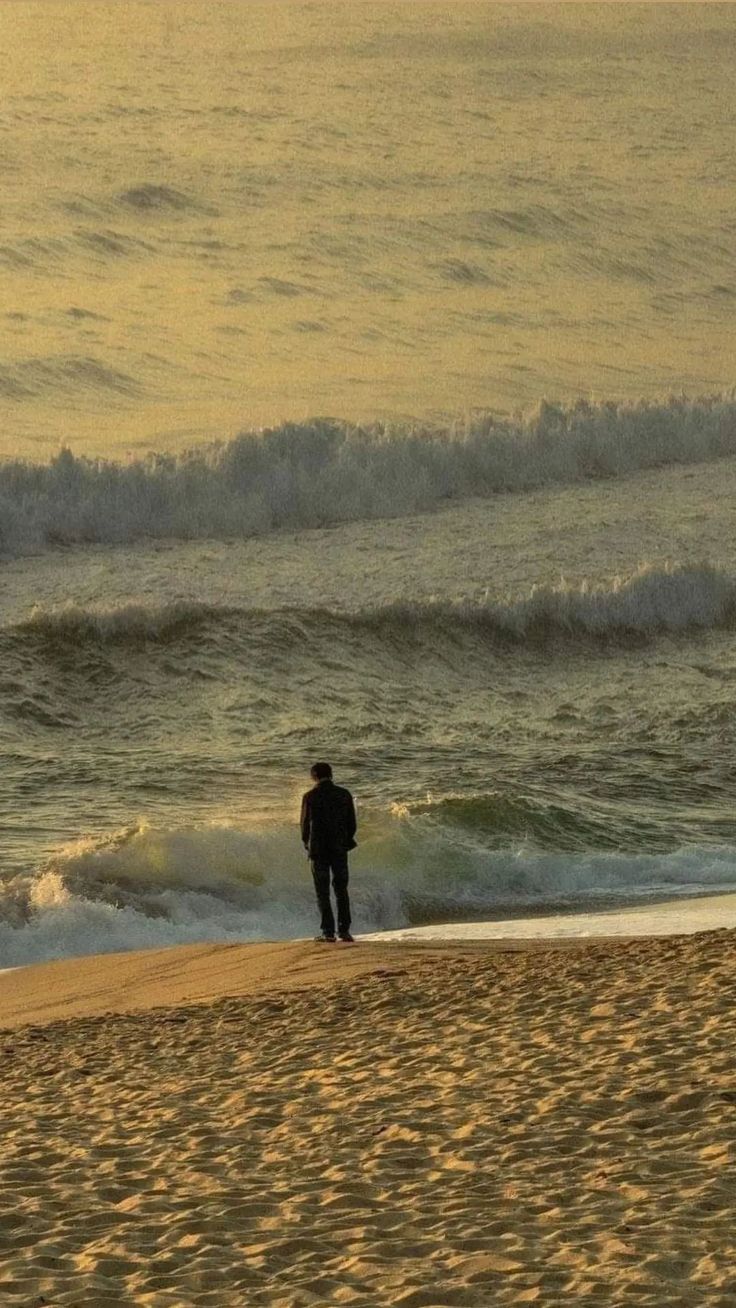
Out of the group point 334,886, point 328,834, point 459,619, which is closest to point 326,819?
point 328,834

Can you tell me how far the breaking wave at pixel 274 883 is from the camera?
1505 cm

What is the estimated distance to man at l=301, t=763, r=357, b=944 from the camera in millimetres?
13633

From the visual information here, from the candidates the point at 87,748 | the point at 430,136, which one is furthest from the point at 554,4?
the point at 87,748

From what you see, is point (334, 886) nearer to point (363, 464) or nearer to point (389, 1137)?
point (389, 1137)

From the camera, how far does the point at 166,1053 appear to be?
10.5 m

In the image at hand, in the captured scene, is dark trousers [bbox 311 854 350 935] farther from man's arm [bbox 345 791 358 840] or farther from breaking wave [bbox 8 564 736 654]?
breaking wave [bbox 8 564 736 654]

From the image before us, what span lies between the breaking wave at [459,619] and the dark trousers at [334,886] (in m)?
11.3

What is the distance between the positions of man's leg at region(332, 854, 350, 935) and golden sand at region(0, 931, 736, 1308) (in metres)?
1.45

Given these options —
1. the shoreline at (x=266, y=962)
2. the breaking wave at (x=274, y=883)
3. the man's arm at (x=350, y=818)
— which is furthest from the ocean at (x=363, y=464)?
the man's arm at (x=350, y=818)

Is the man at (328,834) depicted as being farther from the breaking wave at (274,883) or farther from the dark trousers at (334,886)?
the breaking wave at (274,883)

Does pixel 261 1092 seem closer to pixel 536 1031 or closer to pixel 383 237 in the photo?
pixel 536 1031

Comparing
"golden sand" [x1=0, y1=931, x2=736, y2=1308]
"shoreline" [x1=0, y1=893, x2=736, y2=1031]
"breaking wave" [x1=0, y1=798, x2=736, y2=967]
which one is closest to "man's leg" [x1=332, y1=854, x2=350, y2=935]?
"shoreline" [x1=0, y1=893, x2=736, y2=1031]

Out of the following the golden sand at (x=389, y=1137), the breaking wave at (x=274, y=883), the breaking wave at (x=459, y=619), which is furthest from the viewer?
the breaking wave at (x=459, y=619)

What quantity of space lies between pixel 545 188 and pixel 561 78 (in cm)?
1056
